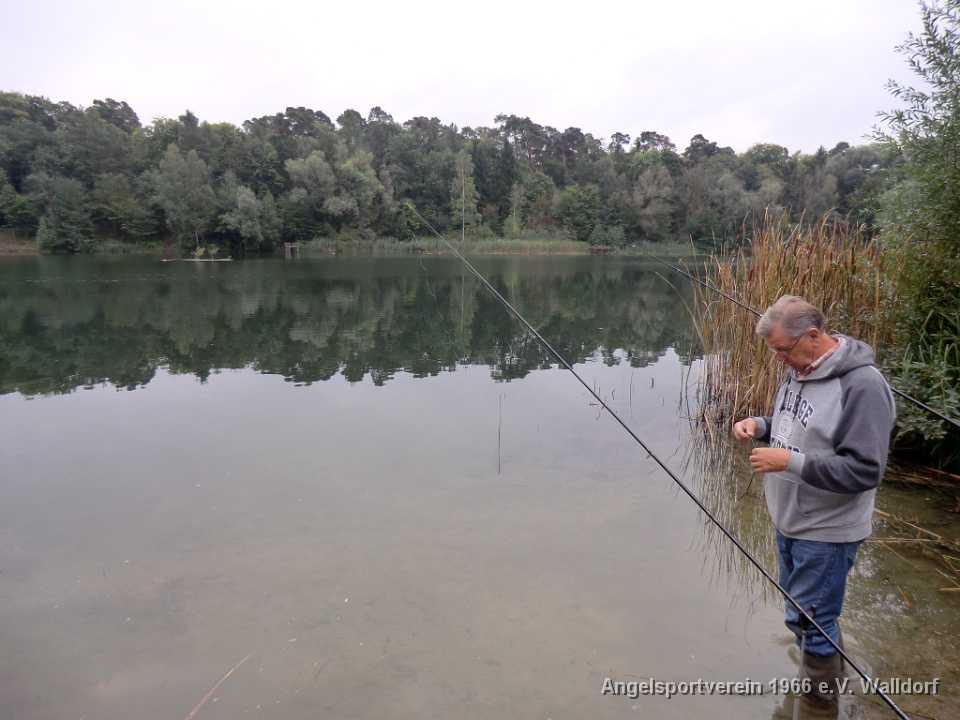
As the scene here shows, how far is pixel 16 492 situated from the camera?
5562 millimetres

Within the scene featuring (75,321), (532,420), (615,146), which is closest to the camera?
(532,420)

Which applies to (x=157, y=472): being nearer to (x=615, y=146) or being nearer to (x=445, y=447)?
(x=445, y=447)

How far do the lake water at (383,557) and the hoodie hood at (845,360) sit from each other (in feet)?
5.57

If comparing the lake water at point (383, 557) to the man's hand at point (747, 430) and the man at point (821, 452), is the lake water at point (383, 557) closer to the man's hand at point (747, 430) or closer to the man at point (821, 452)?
the man at point (821, 452)

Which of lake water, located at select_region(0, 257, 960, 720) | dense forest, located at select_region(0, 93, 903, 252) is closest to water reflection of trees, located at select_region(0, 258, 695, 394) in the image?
lake water, located at select_region(0, 257, 960, 720)

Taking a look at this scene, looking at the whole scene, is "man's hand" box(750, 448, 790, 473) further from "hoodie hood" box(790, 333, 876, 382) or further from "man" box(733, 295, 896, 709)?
→ "hoodie hood" box(790, 333, 876, 382)

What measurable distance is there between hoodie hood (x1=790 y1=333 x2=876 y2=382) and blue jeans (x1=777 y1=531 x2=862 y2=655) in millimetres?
661

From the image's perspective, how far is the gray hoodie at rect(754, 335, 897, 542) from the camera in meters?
2.11

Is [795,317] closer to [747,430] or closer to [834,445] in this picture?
[834,445]

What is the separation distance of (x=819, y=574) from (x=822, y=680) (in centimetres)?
67

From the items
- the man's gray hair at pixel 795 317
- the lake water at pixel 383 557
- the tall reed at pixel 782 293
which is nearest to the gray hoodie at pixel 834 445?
the man's gray hair at pixel 795 317

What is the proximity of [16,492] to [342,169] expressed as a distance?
51.6m

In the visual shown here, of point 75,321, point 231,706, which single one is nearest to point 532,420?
point 231,706

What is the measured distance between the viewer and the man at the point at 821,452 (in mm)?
2119
